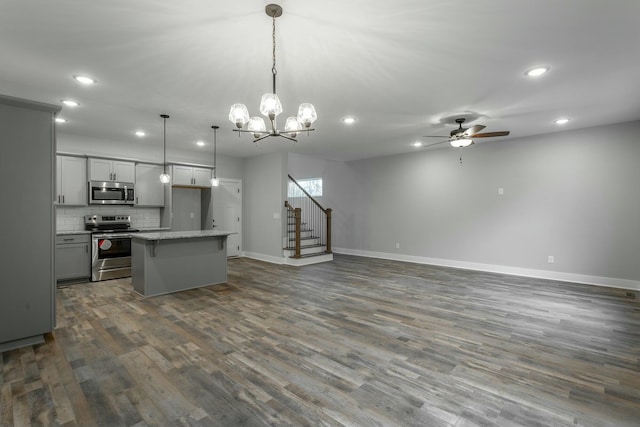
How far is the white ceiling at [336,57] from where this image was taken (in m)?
2.29

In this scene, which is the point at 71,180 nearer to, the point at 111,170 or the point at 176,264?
the point at 111,170

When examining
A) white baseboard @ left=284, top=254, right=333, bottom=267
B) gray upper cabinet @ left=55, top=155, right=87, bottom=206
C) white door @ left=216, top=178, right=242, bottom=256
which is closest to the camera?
gray upper cabinet @ left=55, top=155, right=87, bottom=206

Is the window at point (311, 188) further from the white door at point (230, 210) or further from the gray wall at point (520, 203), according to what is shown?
the white door at point (230, 210)

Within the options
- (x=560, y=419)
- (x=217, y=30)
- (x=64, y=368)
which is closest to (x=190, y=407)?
(x=64, y=368)

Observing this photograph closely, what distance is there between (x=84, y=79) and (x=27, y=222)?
1.68 metres

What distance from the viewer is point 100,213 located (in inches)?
247

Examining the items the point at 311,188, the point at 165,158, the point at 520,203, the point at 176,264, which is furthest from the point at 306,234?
the point at 520,203

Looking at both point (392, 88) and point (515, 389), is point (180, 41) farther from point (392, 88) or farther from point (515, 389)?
point (515, 389)

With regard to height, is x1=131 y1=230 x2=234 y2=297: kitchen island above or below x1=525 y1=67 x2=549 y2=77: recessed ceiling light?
below

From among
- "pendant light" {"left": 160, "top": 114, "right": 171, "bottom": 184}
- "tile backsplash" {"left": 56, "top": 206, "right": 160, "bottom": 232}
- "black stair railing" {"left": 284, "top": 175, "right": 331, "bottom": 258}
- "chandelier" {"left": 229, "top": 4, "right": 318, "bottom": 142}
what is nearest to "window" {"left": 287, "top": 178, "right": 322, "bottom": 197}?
"black stair railing" {"left": 284, "top": 175, "right": 331, "bottom": 258}

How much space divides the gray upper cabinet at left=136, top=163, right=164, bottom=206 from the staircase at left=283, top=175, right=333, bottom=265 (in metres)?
2.87

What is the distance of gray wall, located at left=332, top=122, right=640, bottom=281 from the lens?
5.34m

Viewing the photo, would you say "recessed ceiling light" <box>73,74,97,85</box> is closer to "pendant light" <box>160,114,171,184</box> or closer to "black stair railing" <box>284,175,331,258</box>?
"pendant light" <box>160,114,171,184</box>

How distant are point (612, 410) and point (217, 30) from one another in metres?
4.06
